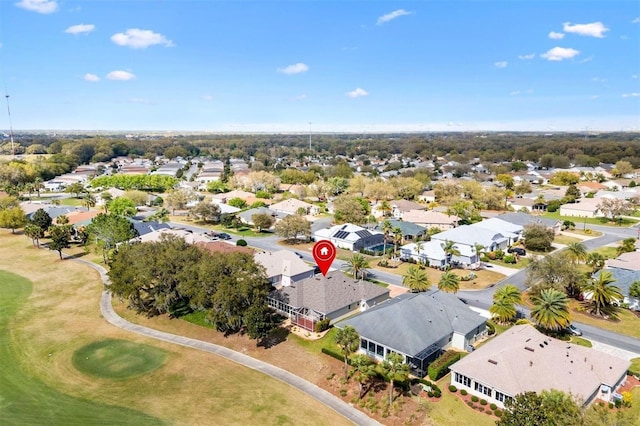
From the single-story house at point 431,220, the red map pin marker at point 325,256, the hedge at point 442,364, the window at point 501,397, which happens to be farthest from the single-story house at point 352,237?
the window at point 501,397

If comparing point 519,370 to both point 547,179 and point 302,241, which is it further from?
Result: point 547,179

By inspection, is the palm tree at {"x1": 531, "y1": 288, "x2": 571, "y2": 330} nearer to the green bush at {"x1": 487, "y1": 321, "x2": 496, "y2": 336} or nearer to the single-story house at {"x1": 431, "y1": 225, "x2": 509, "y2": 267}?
the green bush at {"x1": 487, "y1": 321, "x2": 496, "y2": 336}

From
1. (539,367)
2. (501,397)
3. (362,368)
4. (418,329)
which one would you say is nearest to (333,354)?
(362,368)

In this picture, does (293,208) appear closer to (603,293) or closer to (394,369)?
(603,293)

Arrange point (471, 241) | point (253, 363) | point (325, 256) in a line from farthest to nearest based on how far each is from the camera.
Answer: point (471, 241) → point (325, 256) → point (253, 363)

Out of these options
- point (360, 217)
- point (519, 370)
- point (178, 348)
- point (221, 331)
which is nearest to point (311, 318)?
point (221, 331)
